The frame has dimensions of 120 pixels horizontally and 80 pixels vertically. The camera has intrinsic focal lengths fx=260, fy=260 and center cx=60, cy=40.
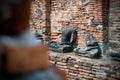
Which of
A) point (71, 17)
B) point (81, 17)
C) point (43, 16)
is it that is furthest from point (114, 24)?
point (43, 16)

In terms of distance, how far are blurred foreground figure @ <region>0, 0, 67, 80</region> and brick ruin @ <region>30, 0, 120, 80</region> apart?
12.1 ft

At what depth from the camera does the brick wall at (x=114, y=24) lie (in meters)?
4.57

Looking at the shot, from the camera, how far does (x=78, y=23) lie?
17.7 ft

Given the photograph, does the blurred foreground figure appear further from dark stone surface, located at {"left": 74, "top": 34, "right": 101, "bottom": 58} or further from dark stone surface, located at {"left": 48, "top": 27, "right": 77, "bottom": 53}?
dark stone surface, located at {"left": 48, "top": 27, "right": 77, "bottom": 53}

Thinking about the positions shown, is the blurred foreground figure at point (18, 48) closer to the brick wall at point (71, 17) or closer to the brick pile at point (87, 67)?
the brick pile at point (87, 67)

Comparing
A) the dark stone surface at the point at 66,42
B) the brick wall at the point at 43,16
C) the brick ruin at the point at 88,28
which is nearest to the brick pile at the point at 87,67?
the brick ruin at the point at 88,28

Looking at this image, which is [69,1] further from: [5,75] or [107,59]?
[5,75]

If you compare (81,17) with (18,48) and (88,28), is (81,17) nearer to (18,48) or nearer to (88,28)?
(88,28)

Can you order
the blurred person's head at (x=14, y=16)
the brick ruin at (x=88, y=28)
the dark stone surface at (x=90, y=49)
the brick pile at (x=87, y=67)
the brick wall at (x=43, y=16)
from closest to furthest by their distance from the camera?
1. the blurred person's head at (x=14, y=16)
2. the brick pile at (x=87, y=67)
3. the brick ruin at (x=88, y=28)
4. the dark stone surface at (x=90, y=49)
5. the brick wall at (x=43, y=16)

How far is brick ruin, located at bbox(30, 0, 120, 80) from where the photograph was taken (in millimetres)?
4501

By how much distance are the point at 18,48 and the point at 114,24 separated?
4.21 metres

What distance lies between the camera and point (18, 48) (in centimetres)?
59

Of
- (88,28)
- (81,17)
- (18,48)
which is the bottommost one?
(88,28)

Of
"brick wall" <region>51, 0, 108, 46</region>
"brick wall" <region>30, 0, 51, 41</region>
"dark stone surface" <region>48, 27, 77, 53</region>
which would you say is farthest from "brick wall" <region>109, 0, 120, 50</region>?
"brick wall" <region>30, 0, 51, 41</region>
